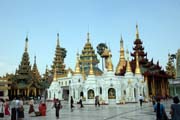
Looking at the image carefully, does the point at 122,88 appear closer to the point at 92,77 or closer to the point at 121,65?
the point at 92,77

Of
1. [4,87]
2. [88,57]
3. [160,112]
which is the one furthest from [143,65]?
[160,112]

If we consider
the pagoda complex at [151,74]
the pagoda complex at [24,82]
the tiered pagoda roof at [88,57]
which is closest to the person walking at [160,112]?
the pagoda complex at [151,74]

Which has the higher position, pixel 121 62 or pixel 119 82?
pixel 121 62

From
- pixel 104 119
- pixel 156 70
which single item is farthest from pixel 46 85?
pixel 104 119

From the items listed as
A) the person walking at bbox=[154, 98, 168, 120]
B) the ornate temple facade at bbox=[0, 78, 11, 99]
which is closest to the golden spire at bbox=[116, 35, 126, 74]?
the ornate temple facade at bbox=[0, 78, 11, 99]

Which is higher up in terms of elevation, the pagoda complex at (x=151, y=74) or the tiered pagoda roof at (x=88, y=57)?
the tiered pagoda roof at (x=88, y=57)

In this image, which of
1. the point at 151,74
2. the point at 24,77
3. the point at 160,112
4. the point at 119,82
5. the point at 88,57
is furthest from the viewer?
the point at 24,77

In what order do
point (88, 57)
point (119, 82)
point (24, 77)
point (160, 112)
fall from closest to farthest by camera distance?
1. point (160, 112)
2. point (119, 82)
3. point (88, 57)
4. point (24, 77)

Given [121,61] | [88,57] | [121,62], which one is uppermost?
[88,57]

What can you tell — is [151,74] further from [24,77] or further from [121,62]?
[24,77]

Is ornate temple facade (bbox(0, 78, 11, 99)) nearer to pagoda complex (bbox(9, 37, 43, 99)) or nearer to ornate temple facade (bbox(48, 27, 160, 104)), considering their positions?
pagoda complex (bbox(9, 37, 43, 99))

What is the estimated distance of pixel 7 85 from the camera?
63.3 metres

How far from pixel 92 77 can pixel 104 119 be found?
24.0 meters

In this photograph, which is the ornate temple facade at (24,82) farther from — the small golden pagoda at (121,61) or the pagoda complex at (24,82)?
the small golden pagoda at (121,61)
